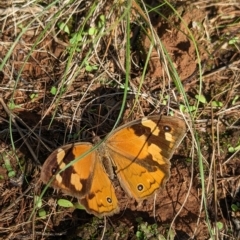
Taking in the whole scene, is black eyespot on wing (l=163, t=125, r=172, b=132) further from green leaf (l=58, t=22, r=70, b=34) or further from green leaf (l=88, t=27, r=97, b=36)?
green leaf (l=58, t=22, r=70, b=34)

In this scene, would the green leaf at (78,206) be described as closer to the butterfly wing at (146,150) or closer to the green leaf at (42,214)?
the green leaf at (42,214)

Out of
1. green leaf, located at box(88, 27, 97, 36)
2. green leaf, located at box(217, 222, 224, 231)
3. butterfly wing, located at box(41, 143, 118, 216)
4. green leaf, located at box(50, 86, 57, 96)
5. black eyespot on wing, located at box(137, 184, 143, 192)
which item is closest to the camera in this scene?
butterfly wing, located at box(41, 143, 118, 216)

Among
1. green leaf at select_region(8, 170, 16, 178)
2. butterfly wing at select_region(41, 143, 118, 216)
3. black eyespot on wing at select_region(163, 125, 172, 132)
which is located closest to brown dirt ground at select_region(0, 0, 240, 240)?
green leaf at select_region(8, 170, 16, 178)

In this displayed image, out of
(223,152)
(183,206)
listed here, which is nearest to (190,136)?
(223,152)

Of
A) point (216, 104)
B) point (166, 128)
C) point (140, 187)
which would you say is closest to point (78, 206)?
point (140, 187)

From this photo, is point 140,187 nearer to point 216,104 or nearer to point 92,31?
point 216,104

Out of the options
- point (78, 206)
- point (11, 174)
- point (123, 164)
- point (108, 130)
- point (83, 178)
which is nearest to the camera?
point (83, 178)
